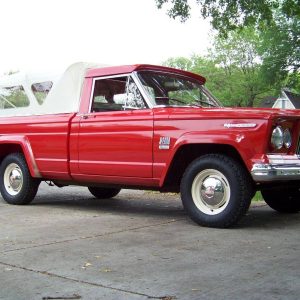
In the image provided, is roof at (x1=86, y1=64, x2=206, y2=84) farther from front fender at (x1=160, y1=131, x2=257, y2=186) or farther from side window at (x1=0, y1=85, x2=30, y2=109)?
side window at (x1=0, y1=85, x2=30, y2=109)

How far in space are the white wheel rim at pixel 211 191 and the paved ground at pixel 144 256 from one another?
0.95 ft

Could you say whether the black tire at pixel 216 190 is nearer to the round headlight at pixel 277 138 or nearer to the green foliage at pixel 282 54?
the round headlight at pixel 277 138

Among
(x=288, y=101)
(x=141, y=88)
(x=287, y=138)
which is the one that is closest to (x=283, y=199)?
(x=287, y=138)

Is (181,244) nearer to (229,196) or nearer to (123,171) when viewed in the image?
(229,196)

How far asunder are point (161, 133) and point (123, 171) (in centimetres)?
83

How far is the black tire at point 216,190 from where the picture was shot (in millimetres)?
6016

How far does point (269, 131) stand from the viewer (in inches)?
230

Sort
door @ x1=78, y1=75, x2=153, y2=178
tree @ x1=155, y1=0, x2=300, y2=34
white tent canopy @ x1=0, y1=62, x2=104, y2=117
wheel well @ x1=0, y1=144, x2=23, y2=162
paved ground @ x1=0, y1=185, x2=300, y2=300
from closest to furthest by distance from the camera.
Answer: paved ground @ x1=0, y1=185, x2=300, y2=300
door @ x1=78, y1=75, x2=153, y2=178
white tent canopy @ x1=0, y1=62, x2=104, y2=117
wheel well @ x1=0, y1=144, x2=23, y2=162
tree @ x1=155, y1=0, x2=300, y2=34

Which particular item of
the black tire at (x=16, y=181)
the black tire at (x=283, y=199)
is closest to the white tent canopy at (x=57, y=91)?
the black tire at (x=16, y=181)

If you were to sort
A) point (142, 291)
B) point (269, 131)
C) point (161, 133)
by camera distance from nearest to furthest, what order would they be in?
1. point (142, 291)
2. point (269, 131)
3. point (161, 133)

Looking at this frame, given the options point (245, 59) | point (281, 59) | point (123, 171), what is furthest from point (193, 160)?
point (245, 59)

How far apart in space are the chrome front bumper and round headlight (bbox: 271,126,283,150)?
0.13m

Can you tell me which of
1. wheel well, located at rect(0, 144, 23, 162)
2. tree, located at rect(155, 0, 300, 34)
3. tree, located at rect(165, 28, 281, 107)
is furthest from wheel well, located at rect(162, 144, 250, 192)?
tree, located at rect(165, 28, 281, 107)

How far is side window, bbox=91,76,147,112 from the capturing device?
279 inches
